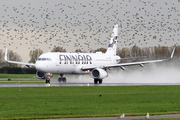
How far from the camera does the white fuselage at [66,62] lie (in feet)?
195

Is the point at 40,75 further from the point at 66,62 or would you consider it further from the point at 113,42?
the point at 113,42

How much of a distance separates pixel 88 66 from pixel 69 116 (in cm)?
4611

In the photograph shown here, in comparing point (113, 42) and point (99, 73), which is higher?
Answer: point (113, 42)

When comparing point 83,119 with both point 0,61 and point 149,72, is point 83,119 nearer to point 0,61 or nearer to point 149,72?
point 149,72

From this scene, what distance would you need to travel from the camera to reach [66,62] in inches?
2466

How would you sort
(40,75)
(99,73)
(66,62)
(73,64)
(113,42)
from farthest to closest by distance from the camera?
(113,42), (40,75), (73,64), (66,62), (99,73)

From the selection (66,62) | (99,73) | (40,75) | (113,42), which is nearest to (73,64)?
(66,62)

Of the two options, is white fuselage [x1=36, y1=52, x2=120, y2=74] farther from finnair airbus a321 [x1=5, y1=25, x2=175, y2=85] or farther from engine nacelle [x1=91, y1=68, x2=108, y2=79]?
engine nacelle [x1=91, y1=68, x2=108, y2=79]

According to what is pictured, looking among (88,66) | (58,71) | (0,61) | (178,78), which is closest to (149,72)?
(178,78)

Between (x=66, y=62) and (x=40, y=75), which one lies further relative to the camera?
(x=40, y=75)

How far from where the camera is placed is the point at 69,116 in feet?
69.3

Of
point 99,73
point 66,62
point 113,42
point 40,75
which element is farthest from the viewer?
point 113,42

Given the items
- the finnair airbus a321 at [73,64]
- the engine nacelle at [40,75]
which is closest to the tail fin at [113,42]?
the finnair airbus a321 at [73,64]

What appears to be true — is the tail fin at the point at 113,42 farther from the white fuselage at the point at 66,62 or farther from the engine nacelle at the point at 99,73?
the engine nacelle at the point at 99,73
